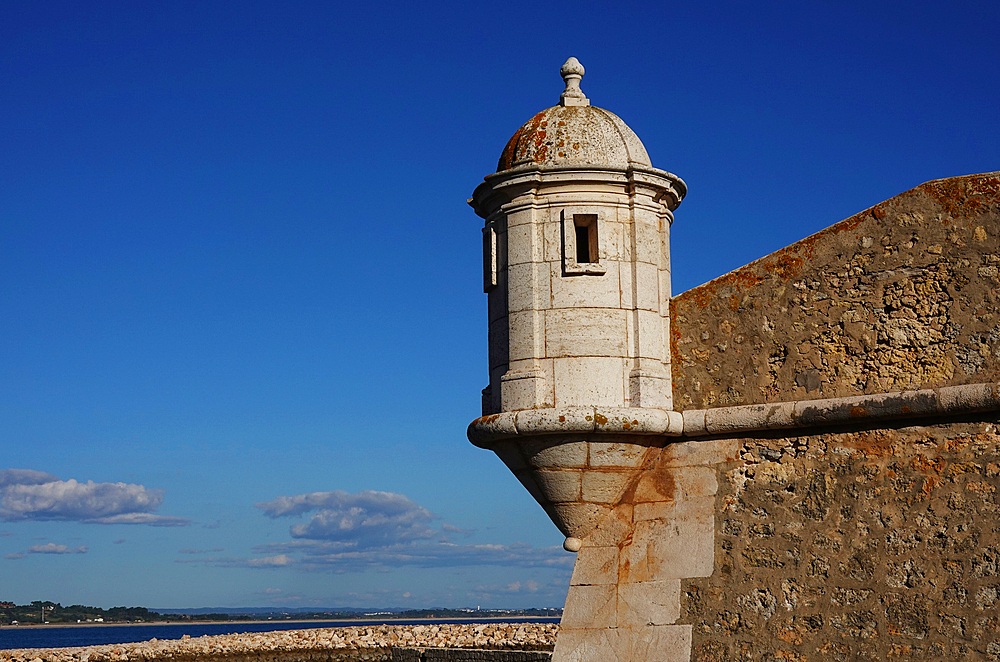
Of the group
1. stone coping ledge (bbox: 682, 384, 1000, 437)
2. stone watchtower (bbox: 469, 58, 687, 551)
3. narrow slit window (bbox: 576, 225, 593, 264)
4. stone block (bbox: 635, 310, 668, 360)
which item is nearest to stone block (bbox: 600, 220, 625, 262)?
stone watchtower (bbox: 469, 58, 687, 551)

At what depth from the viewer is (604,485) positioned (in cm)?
691

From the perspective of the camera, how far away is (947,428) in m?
5.99

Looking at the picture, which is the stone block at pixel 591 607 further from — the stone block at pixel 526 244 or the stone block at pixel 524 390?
the stone block at pixel 526 244

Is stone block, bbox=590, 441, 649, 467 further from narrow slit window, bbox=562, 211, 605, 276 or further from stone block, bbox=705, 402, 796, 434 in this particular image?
narrow slit window, bbox=562, 211, 605, 276

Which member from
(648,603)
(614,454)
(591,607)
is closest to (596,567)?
(591,607)

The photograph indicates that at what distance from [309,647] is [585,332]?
20.5 m

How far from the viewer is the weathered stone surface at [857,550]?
5.75 m

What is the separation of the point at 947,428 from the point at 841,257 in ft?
4.03

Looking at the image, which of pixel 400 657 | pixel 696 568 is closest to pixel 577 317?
pixel 696 568

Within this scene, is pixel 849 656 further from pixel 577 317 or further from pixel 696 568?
pixel 577 317

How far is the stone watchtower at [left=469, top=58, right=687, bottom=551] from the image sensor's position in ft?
22.4

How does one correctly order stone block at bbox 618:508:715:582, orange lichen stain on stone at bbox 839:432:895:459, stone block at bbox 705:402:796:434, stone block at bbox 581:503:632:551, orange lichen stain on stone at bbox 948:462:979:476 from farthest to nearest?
stone block at bbox 581:503:632:551, stone block at bbox 618:508:715:582, stone block at bbox 705:402:796:434, orange lichen stain on stone at bbox 839:432:895:459, orange lichen stain on stone at bbox 948:462:979:476

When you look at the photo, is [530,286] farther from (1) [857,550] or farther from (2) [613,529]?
(1) [857,550]

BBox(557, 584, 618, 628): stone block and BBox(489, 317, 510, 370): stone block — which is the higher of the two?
BBox(489, 317, 510, 370): stone block
